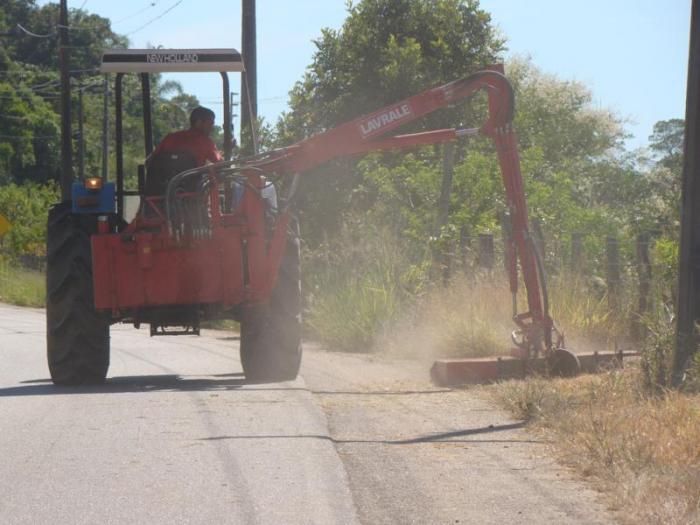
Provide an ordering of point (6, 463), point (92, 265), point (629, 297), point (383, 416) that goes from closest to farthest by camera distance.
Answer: point (6, 463), point (383, 416), point (92, 265), point (629, 297)

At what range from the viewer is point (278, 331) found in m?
12.7

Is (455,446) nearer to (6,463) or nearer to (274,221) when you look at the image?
(6,463)

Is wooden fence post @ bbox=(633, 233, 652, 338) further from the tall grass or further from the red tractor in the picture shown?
the tall grass

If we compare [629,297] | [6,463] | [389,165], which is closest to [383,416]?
[6,463]

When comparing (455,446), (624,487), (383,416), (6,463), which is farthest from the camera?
(383,416)

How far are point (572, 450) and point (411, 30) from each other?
2021 centimetres

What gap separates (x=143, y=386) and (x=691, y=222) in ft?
16.9

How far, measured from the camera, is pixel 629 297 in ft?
52.7

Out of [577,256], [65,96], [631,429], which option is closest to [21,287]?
[65,96]

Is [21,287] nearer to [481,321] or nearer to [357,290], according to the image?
[357,290]

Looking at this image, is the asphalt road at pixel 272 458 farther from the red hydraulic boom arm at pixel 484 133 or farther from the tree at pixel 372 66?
the tree at pixel 372 66

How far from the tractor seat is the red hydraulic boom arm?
22.2 inches

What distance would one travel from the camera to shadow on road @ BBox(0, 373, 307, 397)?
38.1ft

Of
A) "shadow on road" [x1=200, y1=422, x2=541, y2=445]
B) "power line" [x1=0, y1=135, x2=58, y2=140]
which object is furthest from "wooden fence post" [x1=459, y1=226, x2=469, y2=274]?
"power line" [x1=0, y1=135, x2=58, y2=140]
